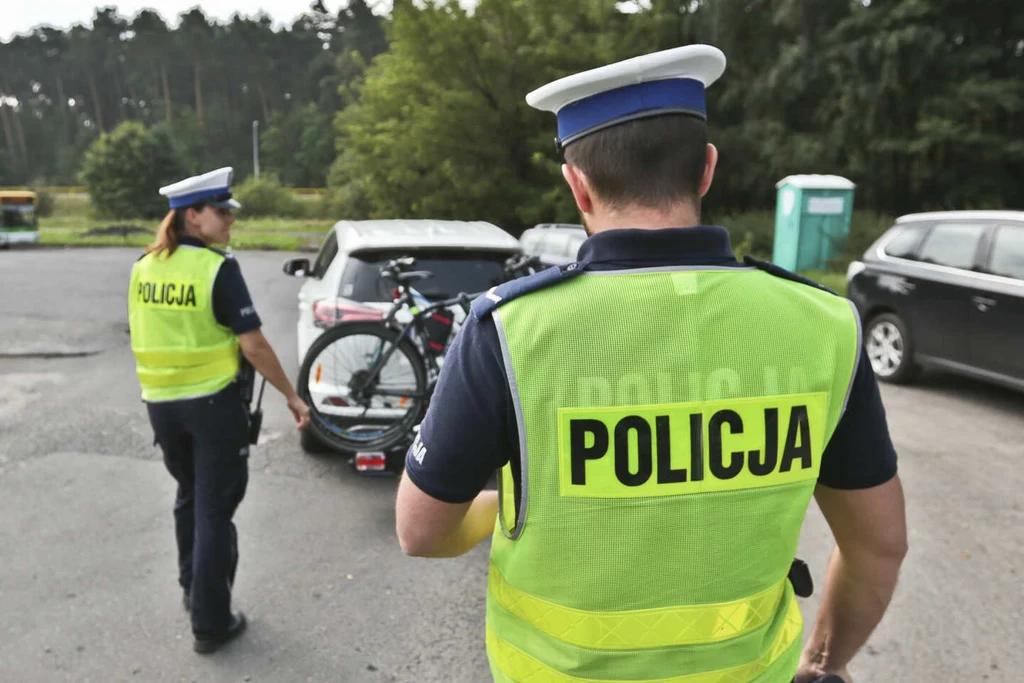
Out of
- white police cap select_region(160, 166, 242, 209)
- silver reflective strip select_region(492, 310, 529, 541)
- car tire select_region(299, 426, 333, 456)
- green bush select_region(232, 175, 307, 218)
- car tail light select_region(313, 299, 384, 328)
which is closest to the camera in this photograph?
silver reflective strip select_region(492, 310, 529, 541)

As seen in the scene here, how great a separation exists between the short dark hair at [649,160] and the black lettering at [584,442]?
37 cm

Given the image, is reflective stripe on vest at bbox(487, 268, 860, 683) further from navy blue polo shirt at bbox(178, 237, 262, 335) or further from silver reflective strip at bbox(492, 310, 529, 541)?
navy blue polo shirt at bbox(178, 237, 262, 335)

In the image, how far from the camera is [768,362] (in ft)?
4.17

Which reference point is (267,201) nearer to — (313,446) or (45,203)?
(45,203)

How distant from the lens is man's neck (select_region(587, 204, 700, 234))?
4.34 ft

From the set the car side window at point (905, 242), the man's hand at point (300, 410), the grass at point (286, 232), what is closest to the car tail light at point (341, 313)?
the man's hand at point (300, 410)

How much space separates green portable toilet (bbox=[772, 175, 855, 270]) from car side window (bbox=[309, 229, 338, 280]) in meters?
11.4

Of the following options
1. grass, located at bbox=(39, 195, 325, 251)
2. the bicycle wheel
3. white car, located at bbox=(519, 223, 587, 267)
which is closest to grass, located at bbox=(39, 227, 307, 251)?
grass, located at bbox=(39, 195, 325, 251)

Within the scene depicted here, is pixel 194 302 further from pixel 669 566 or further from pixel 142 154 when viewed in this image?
pixel 142 154

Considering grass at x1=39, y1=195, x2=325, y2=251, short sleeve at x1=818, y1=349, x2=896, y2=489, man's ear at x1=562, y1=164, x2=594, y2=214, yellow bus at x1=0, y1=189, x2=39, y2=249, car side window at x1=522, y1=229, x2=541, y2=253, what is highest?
man's ear at x1=562, y1=164, x2=594, y2=214

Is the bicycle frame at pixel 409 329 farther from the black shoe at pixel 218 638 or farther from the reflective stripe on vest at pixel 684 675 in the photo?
the reflective stripe on vest at pixel 684 675

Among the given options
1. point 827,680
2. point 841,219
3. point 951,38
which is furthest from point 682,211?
point 951,38

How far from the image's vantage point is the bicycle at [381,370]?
5.20 meters

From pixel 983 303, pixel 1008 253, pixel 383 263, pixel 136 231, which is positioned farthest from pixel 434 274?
pixel 136 231
